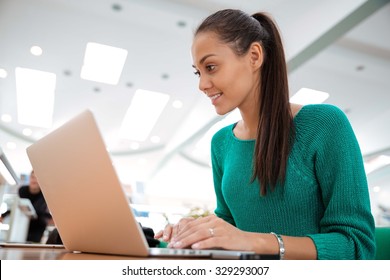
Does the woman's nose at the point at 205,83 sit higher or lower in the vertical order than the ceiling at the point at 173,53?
lower

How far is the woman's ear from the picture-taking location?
1.04 meters

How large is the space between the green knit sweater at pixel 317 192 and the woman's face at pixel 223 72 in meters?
0.15

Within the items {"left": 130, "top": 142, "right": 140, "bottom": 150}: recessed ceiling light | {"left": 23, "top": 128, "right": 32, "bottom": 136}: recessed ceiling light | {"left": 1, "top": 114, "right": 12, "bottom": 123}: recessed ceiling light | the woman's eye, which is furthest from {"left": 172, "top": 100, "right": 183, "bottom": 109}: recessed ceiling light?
the woman's eye

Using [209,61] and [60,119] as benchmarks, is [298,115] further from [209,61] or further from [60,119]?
[60,119]

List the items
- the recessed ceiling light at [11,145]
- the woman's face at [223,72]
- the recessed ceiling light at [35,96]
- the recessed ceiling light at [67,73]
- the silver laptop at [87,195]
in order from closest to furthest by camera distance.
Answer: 1. the silver laptop at [87,195]
2. the woman's face at [223,72]
3. the recessed ceiling light at [67,73]
4. the recessed ceiling light at [35,96]
5. the recessed ceiling light at [11,145]

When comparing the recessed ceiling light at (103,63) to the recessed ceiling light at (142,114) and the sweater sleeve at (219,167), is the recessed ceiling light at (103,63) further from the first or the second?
the sweater sleeve at (219,167)

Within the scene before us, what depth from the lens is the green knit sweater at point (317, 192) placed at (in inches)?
27.5

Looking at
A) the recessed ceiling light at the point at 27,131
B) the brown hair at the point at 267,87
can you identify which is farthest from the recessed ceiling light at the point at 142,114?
the brown hair at the point at 267,87

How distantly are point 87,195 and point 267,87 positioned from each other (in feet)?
2.16

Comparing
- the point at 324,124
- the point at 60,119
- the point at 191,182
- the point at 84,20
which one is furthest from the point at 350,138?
the point at 191,182

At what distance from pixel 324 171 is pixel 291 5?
3.70 meters

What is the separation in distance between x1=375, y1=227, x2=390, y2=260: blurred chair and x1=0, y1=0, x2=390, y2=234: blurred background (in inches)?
104

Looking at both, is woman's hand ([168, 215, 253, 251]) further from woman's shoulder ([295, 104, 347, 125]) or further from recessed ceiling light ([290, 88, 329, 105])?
recessed ceiling light ([290, 88, 329, 105])
